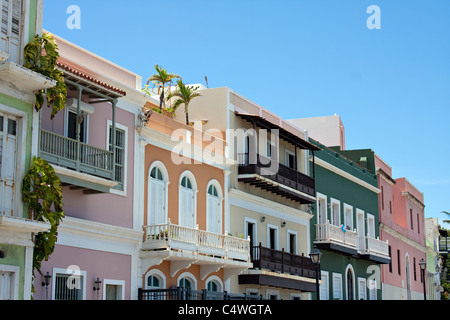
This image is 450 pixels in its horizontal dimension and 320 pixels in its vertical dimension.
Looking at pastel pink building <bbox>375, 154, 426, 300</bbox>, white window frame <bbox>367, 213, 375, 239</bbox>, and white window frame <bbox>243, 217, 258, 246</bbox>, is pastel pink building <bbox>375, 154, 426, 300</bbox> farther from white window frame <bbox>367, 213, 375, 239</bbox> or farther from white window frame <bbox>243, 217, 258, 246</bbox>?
white window frame <bbox>243, 217, 258, 246</bbox>

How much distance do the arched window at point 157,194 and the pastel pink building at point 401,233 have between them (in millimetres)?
21384

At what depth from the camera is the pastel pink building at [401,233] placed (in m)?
41.1

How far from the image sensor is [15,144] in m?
14.2

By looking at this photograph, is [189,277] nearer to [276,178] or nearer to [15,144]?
[276,178]

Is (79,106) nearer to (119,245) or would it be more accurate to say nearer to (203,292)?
(119,245)

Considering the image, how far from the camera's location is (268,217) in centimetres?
2778

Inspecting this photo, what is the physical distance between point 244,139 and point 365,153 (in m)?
15.8

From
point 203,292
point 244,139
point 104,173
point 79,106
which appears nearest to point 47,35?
point 79,106

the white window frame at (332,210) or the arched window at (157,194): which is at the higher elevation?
the white window frame at (332,210)

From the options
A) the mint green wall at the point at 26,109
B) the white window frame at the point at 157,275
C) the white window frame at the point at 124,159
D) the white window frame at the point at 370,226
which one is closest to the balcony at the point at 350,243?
the white window frame at the point at 370,226

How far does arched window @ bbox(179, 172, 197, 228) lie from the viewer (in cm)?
2216

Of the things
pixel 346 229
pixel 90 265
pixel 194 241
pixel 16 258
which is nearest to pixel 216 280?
pixel 194 241

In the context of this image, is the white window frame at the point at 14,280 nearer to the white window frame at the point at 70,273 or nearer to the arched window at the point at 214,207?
the white window frame at the point at 70,273
